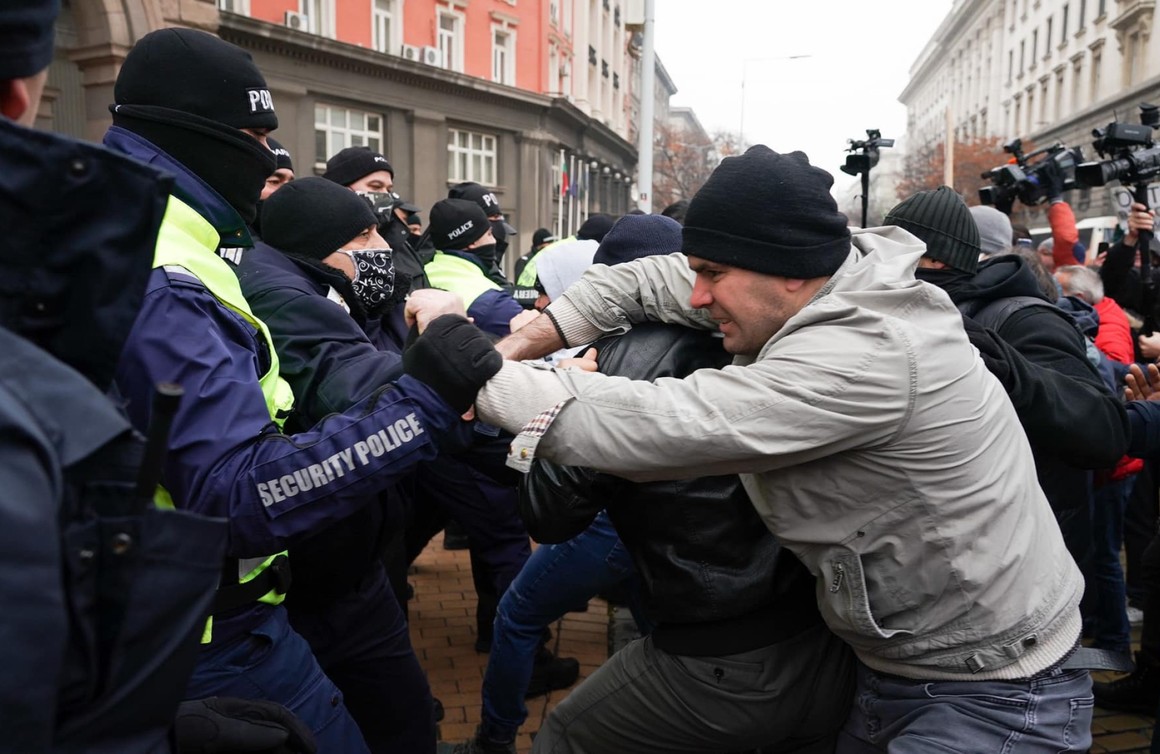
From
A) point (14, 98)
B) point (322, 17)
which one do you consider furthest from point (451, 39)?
point (14, 98)

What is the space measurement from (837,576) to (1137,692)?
10.8 ft

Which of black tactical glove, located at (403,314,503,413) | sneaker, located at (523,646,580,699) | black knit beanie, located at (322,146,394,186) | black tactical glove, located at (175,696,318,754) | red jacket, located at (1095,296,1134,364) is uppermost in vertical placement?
black knit beanie, located at (322,146,394,186)

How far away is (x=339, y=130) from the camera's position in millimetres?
23156

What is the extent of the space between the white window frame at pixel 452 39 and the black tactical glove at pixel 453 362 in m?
26.4

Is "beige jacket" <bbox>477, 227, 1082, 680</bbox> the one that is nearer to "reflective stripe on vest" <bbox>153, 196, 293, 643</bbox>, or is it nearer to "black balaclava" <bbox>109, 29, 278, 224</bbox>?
"reflective stripe on vest" <bbox>153, 196, 293, 643</bbox>

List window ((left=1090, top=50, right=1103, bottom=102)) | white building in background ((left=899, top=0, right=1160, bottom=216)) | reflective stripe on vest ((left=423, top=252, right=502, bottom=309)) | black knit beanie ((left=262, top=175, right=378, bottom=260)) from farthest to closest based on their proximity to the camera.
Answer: window ((left=1090, top=50, right=1103, bottom=102)), white building in background ((left=899, top=0, right=1160, bottom=216)), reflective stripe on vest ((left=423, top=252, right=502, bottom=309)), black knit beanie ((left=262, top=175, right=378, bottom=260))

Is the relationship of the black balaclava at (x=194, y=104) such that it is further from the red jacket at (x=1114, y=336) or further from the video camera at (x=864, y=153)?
the video camera at (x=864, y=153)

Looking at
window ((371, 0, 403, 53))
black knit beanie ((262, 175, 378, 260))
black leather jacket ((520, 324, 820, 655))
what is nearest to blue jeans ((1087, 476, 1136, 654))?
black leather jacket ((520, 324, 820, 655))

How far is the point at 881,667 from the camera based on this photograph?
2.21 m

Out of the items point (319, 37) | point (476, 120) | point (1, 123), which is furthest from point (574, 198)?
point (1, 123)

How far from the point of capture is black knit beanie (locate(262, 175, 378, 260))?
3043 millimetres

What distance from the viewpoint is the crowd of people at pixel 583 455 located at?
1.14 meters

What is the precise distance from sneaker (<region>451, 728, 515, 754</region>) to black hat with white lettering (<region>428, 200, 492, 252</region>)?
308 cm

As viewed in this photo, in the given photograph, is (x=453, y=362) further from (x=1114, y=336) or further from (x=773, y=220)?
(x=1114, y=336)
